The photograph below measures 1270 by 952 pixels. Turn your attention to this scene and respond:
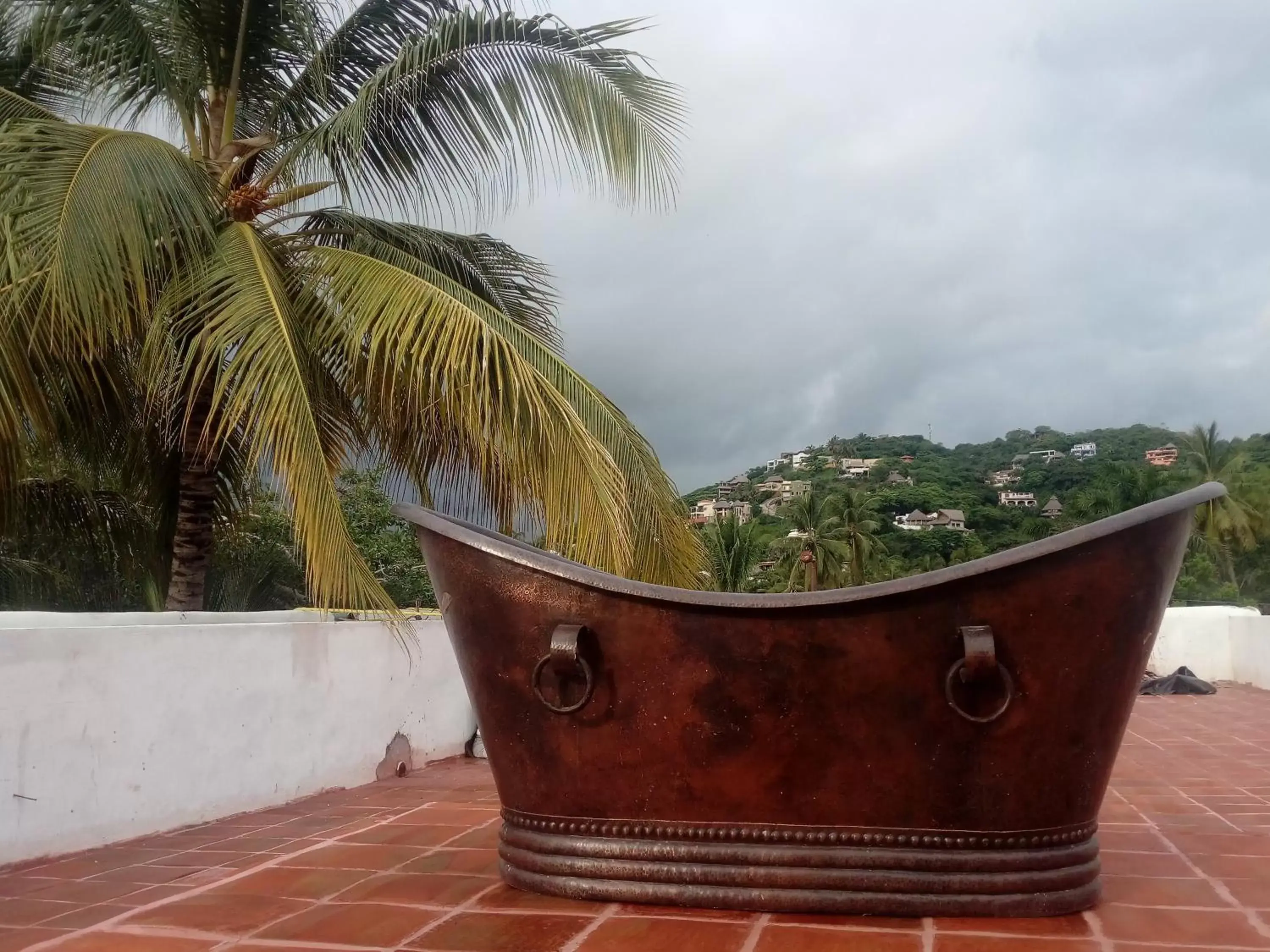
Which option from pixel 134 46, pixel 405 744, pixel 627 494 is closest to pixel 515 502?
pixel 627 494

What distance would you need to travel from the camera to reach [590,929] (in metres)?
2.04

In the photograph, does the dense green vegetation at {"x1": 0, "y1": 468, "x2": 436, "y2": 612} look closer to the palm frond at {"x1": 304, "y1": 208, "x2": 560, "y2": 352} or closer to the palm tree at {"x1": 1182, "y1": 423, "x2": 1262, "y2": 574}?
the palm frond at {"x1": 304, "y1": 208, "x2": 560, "y2": 352}

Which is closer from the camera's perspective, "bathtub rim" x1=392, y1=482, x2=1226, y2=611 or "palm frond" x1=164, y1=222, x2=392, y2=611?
"bathtub rim" x1=392, y1=482, x2=1226, y2=611

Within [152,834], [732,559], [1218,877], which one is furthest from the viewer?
[732,559]

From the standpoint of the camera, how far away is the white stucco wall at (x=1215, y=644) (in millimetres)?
9133

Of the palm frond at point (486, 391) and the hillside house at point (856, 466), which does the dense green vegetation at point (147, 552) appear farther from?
the hillside house at point (856, 466)

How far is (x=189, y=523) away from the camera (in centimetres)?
505

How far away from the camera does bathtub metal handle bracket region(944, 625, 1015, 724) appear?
1988 mm

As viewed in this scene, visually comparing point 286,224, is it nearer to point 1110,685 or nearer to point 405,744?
point 405,744

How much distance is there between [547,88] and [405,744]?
3351 millimetres

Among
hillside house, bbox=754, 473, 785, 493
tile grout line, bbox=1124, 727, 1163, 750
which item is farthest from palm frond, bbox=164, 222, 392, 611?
hillside house, bbox=754, 473, 785, 493

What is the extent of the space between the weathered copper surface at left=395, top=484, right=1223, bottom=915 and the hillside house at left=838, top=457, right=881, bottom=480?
50.7 m

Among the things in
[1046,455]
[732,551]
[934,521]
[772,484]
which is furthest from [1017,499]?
[732,551]

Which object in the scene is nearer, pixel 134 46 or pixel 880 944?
pixel 880 944
